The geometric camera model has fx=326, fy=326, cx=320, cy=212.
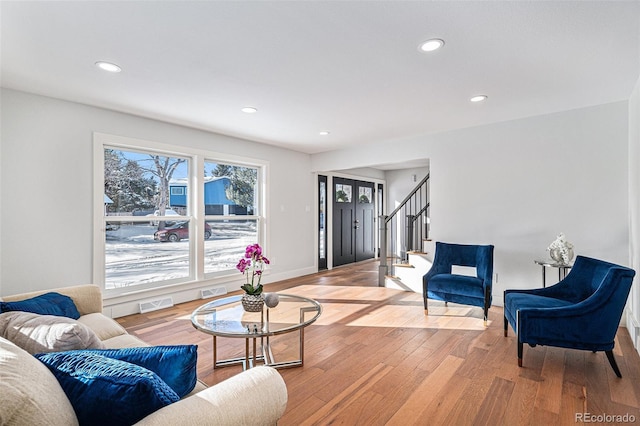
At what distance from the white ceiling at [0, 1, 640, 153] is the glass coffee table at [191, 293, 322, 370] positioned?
1.98 m

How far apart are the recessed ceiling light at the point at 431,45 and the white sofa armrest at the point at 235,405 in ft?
7.41

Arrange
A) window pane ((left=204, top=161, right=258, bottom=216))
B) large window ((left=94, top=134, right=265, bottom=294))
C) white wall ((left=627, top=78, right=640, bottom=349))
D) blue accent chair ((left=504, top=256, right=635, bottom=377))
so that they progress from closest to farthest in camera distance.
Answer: blue accent chair ((left=504, top=256, right=635, bottom=377))
white wall ((left=627, top=78, right=640, bottom=349))
large window ((left=94, top=134, right=265, bottom=294))
window pane ((left=204, top=161, right=258, bottom=216))

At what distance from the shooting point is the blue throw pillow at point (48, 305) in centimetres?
202

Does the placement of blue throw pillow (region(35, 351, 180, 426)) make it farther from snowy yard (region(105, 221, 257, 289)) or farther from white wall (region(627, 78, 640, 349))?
white wall (region(627, 78, 640, 349))

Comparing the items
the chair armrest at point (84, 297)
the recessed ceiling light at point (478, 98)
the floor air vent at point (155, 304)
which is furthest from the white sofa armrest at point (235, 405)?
the floor air vent at point (155, 304)

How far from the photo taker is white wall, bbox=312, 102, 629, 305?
11.8ft

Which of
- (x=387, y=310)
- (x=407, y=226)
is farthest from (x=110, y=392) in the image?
(x=407, y=226)

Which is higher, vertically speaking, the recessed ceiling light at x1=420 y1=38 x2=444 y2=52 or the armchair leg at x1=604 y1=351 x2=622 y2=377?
the recessed ceiling light at x1=420 y1=38 x2=444 y2=52

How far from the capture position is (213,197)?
496 centimetres

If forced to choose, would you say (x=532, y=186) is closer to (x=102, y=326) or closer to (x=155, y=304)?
(x=102, y=326)

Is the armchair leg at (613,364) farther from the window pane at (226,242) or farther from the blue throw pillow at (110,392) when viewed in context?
the window pane at (226,242)

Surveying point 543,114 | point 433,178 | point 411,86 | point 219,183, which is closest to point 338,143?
point 433,178

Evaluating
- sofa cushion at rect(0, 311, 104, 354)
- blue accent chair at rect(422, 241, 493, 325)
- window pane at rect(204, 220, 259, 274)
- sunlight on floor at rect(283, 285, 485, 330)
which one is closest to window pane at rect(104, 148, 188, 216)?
window pane at rect(204, 220, 259, 274)

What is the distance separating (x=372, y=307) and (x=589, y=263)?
2.31m
